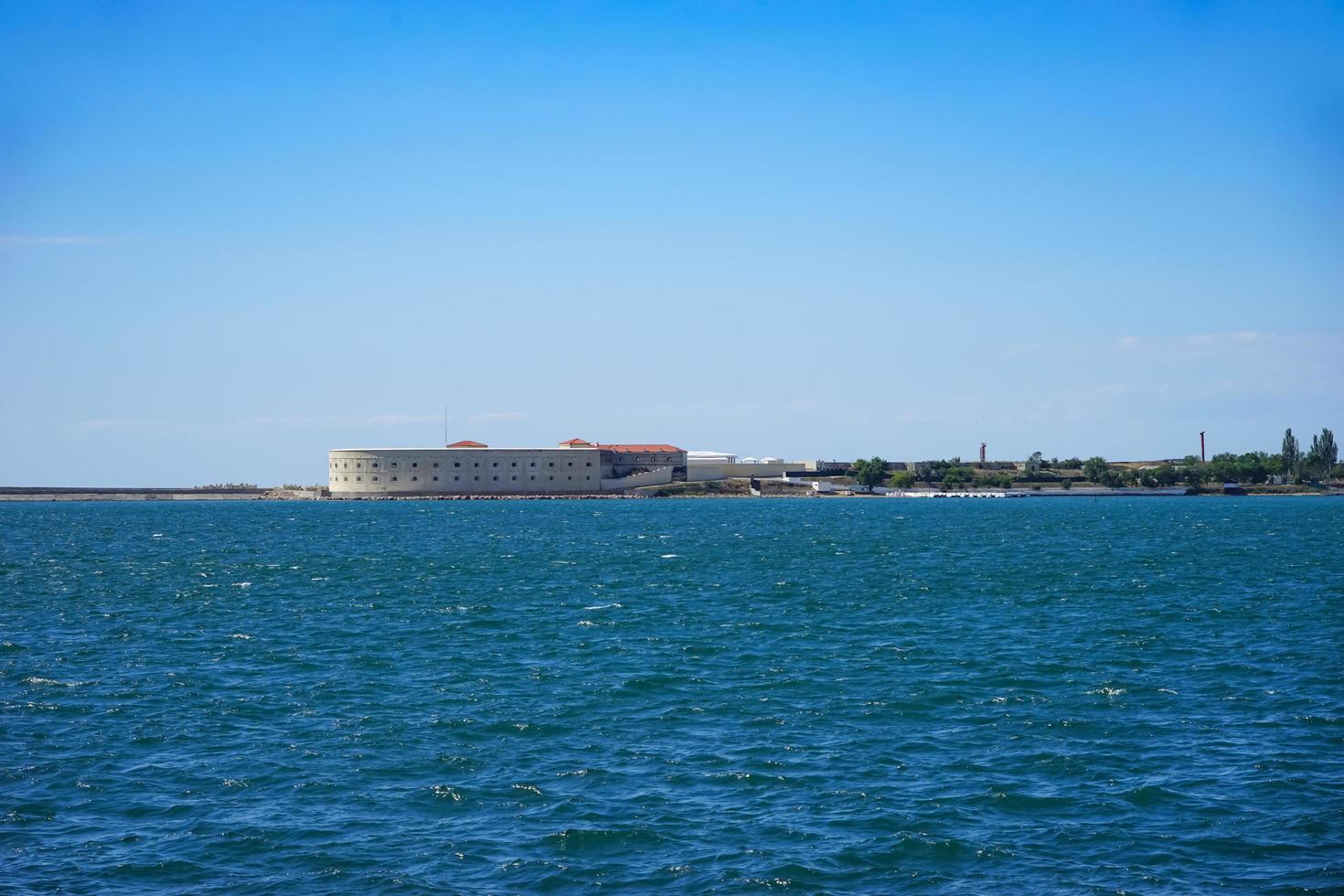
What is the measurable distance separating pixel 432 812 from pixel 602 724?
6.95 meters

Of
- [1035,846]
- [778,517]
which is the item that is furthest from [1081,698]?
[778,517]

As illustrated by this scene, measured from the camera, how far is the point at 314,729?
89.0ft

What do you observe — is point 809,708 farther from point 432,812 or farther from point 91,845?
point 91,845

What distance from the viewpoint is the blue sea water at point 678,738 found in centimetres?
1875

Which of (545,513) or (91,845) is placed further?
(545,513)

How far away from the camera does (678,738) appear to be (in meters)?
26.2

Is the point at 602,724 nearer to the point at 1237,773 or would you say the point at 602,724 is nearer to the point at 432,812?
the point at 432,812

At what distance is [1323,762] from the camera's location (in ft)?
78.1

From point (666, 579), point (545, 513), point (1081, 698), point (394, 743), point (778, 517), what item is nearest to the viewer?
point (394, 743)

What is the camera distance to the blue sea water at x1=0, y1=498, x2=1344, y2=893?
61.5 feet

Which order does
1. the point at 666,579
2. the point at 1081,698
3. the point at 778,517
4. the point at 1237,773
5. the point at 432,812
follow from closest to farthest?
the point at 432,812 → the point at 1237,773 → the point at 1081,698 → the point at 666,579 → the point at 778,517

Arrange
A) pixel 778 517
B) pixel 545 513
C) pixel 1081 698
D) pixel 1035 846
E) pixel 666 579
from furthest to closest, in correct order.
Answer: pixel 545 513 < pixel 778 517 < pixel 666 579 < pixel 1081 698 < pixel 1035 846

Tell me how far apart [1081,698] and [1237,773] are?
6.74 m

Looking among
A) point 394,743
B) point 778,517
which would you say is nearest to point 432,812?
point 394,743
